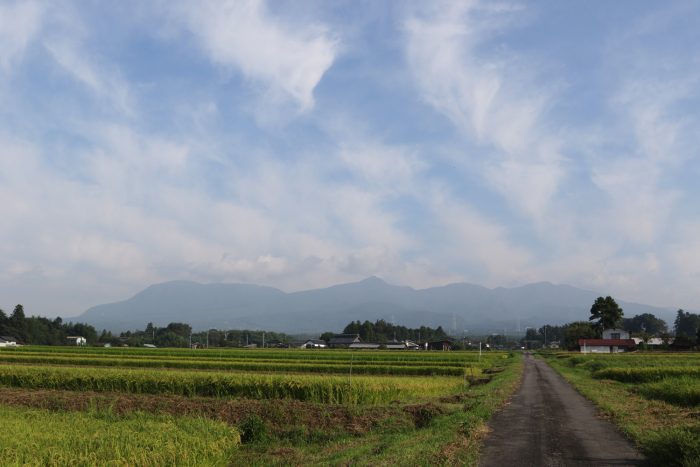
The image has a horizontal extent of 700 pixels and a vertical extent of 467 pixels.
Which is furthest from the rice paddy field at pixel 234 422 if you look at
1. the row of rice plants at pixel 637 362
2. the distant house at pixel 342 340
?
the distant house at pixel 342 340

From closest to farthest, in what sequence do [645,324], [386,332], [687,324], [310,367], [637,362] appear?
[310,367] < [637,362] < [687,324] < [386,332] < [645,324]

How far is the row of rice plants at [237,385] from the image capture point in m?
21.5

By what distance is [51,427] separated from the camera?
12070 millimetres

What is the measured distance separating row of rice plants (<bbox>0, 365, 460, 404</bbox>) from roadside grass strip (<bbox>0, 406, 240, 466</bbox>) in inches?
320

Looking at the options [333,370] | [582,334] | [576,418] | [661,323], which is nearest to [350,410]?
[576,418]

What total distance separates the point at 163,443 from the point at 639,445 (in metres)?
9.67

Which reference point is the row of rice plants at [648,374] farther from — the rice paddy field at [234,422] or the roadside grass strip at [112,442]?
the roadside grass strip at [112,442]

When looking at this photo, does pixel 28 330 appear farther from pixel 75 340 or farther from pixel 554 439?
pixel 554 439

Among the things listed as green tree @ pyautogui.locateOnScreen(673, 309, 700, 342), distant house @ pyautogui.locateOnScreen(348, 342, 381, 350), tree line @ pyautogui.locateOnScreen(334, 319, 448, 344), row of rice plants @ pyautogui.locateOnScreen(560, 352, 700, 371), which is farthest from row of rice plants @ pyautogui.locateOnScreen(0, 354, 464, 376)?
green tree @ pyautogui.locateOnScreen(673, 309, 700, 342)

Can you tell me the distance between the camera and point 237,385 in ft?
72.8

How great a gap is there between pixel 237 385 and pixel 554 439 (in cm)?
1408

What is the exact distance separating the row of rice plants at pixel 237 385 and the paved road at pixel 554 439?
600 cm

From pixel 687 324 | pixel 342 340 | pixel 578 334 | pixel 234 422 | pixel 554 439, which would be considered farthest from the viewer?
pixel 687 324

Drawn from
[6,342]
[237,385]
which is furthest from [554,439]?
[6,342]
